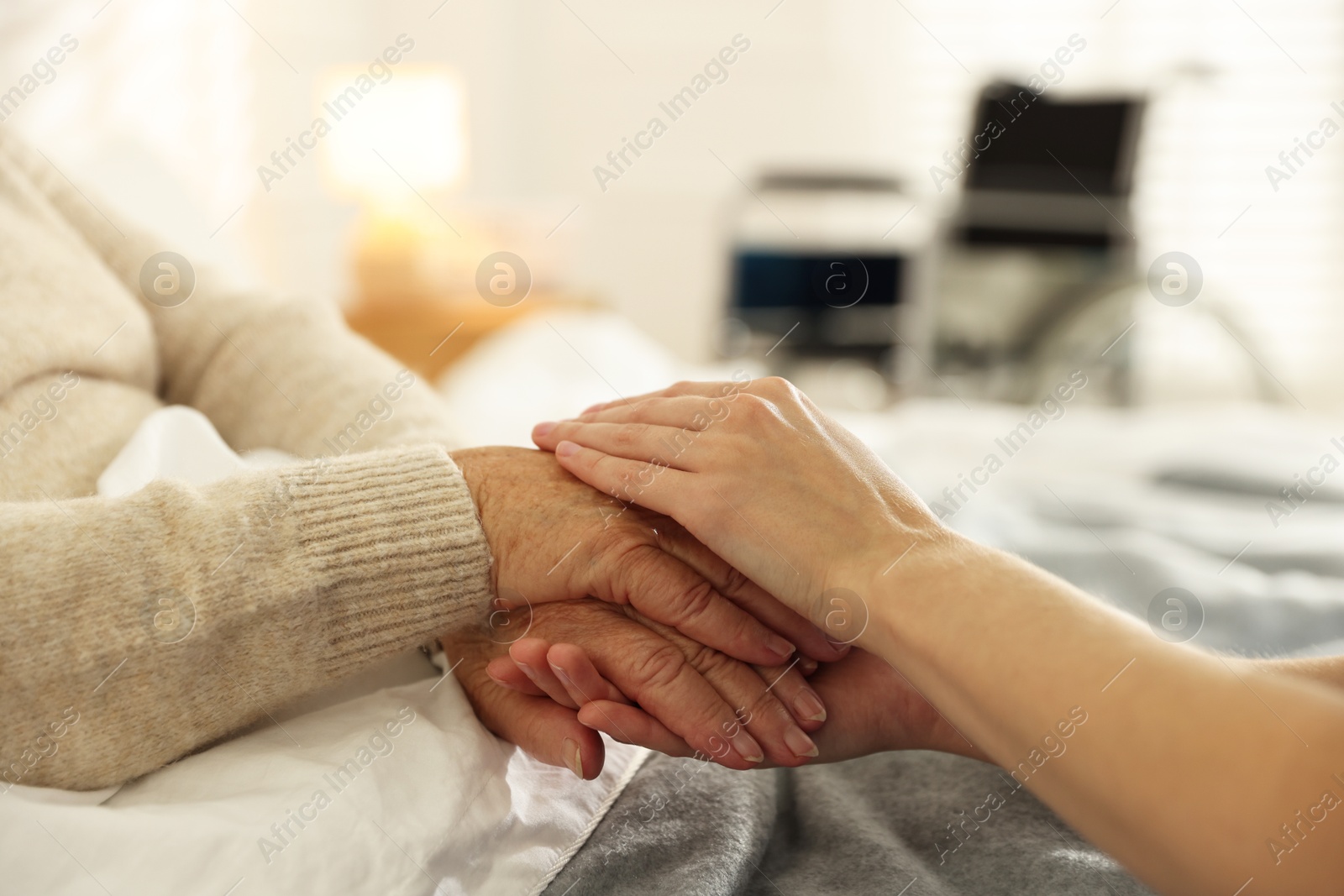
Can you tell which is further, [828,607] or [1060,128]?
[1060,128]

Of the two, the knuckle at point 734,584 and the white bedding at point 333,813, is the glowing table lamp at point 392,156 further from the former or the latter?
the knuckle at point 734,584

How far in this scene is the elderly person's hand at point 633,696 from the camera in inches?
28.5

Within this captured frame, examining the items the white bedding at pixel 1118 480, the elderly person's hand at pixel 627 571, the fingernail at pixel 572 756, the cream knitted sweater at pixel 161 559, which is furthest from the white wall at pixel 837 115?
the fingernail at pixel 572 756

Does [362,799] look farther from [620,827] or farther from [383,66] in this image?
[383,66]

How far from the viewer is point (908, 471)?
56.9 inches

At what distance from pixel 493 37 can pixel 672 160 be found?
0.83 meters

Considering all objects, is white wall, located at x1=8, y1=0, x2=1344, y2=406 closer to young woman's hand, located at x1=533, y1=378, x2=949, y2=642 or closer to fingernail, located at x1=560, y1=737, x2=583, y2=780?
young woman's hand, located at x1=533, y1=378, x2=949, y2=642

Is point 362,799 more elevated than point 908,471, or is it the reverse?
point 908,471

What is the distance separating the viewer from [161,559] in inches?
25.3

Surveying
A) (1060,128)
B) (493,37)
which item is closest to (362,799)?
(1060,128)

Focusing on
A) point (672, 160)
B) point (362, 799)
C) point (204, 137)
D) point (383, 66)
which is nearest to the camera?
point (362, 799)

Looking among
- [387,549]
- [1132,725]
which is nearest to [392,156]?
[387,549]

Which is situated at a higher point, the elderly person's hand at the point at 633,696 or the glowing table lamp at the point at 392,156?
the elderly person's hand at the point at 633,696

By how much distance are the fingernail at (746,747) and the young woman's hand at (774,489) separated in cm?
10
